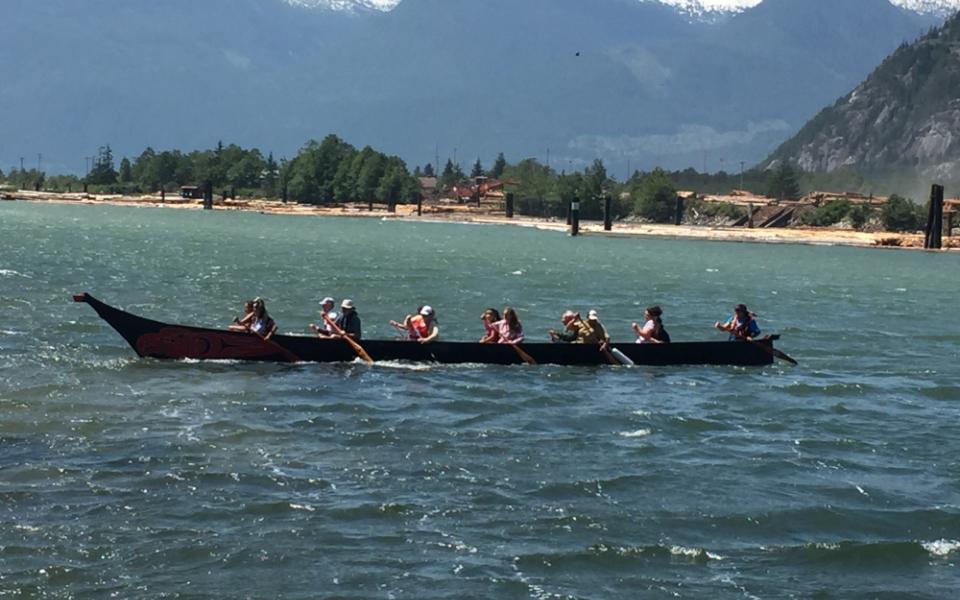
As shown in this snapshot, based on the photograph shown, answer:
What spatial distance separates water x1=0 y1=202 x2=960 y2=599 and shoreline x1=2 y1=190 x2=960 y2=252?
3242 inches

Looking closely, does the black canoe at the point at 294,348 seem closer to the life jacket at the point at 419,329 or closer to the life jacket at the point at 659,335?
the life jacket at the point at 419,329

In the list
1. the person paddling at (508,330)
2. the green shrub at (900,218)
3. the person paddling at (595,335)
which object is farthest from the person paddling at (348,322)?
the green shrub at (900,218)

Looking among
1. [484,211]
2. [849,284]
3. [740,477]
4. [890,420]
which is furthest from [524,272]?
[484,211]

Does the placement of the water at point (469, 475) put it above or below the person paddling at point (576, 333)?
below

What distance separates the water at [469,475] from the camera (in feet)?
53.9

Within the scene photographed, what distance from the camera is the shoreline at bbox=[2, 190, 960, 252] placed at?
12144cm

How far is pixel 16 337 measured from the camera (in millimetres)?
33938

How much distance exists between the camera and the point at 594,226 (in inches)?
5881

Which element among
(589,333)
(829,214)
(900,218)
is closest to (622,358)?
(589,333)

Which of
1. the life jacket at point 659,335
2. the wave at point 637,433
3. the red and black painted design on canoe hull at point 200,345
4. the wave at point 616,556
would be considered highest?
the life jacket at point 659,335

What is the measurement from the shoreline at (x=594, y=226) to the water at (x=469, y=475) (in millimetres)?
82347

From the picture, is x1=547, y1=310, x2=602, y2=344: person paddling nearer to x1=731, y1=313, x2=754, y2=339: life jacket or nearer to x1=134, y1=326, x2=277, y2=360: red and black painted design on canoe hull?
x1=731, y1=313, x2=754, y2=339: life jacket

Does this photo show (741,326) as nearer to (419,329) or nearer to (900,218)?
(419,329)

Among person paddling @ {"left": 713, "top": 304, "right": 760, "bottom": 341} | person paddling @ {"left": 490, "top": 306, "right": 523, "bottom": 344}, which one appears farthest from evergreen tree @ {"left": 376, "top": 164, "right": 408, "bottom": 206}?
person paddling @ {"left": 490, "top": 306, "right": 523, "bottom": 344}
